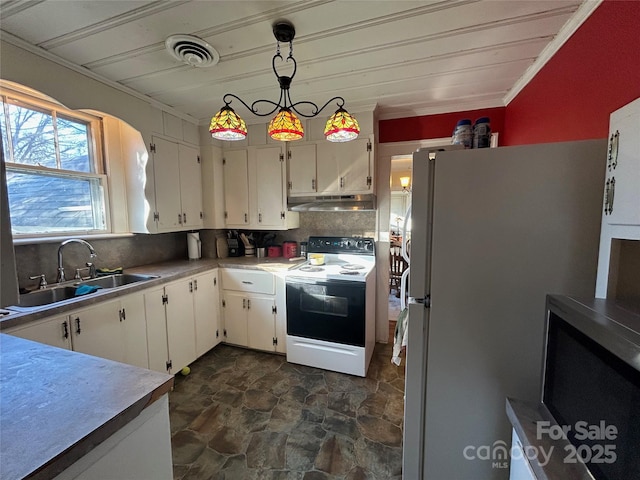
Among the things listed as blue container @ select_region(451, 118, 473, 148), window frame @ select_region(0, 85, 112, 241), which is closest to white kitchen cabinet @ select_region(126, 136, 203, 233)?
window frame @ select_region(0, 85, 112, 241)

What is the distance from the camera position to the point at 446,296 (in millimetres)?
1194

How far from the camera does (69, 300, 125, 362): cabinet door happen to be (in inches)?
64.5

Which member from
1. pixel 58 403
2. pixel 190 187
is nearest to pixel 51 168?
pixel 190 187

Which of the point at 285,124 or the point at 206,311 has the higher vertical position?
the point at 285,124

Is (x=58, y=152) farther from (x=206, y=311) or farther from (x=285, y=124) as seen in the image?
(x=285, y=124)

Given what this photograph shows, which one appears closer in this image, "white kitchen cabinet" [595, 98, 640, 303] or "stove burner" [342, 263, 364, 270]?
"white kitchen cabinet" [595, 98, 640, 303]

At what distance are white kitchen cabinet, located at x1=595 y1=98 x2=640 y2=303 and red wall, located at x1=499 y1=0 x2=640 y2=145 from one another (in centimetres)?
43

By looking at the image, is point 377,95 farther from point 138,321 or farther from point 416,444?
point 138,321

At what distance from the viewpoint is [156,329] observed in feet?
7.08

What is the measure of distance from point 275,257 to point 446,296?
88.5 inches

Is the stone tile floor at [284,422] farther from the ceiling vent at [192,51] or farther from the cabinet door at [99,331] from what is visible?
the ceiling vent at [192,51]

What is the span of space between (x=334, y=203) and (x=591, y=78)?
185 cm

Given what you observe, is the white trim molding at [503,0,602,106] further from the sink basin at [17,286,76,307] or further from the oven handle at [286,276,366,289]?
the sink basin at [17,286,76,307]

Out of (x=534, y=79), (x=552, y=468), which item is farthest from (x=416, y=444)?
(x=534, y=79)
